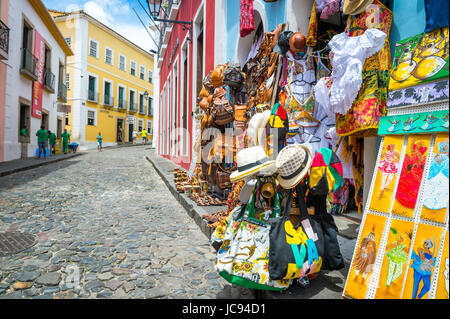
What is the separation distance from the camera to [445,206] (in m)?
1.66

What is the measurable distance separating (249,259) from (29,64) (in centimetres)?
1598

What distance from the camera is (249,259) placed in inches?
85.6

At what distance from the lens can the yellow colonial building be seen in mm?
25938

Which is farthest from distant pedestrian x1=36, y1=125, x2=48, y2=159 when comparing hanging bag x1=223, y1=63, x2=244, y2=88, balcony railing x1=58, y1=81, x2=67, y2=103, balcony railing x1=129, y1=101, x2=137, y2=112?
balcony railing x1=129, y1=101, x2=137, y2=112

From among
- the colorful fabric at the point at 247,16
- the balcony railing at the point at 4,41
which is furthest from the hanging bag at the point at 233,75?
the balcony railing at the point at 4,41

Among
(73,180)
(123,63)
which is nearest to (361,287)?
(73,180)

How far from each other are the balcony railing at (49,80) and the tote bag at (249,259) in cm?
1831

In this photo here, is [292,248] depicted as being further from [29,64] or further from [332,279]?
[29,64]

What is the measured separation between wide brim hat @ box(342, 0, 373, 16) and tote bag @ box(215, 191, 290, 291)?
206 centimetres

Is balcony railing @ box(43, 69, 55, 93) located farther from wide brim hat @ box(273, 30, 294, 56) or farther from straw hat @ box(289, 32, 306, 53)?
straw hat @ box(289, 32, 306, 53)

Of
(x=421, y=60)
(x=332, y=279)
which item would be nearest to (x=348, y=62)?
(x=421, y=60)

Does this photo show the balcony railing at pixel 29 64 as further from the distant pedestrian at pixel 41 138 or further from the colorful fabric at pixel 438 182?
the colorful fabric at pixel 438 182

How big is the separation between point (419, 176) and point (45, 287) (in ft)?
9.61
